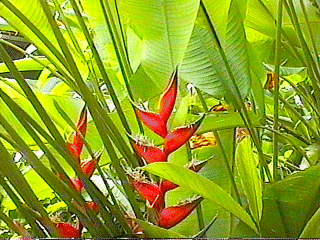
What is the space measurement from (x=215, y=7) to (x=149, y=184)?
15cm

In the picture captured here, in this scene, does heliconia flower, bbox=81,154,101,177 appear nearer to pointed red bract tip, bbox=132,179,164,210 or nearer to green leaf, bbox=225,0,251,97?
pointed red bract tip, bbox=132,179,164,210

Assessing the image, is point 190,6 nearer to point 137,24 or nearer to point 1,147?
point 137,24

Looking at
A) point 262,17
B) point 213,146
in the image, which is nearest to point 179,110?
point 213,146

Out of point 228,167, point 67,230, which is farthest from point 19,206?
Result: point 228,167

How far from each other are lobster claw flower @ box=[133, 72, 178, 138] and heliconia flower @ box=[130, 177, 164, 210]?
0.10 ft

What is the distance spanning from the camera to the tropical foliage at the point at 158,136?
0.30 m

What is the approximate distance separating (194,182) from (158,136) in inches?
3.8

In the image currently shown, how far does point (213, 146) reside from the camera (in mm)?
398

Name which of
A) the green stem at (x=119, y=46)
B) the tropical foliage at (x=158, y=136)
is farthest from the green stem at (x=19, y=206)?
the green stem at (x=119, y=46)

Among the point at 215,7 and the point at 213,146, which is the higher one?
the point at 215,7

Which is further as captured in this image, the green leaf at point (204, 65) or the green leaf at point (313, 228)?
the green leaf at point (204, 65)

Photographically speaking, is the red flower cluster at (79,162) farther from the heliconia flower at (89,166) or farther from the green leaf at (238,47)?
the green leaf at (238,47)

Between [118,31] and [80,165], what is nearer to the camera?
[80,165]

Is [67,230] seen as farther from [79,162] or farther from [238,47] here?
[238,47]
